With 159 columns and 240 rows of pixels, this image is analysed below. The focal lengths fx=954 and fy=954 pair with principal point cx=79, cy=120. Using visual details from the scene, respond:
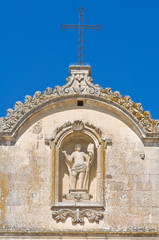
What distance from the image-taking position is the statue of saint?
26703 mm

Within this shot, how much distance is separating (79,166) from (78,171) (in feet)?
0.49

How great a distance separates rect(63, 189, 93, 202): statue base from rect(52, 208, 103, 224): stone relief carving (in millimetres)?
399

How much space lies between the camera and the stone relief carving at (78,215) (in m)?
26.0

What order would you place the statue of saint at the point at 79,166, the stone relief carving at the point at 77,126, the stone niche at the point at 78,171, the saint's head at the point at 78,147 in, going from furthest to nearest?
the saint's head at the point at 78,147 < the stone relief carving at the point at 77,126 < the statue of saint at the point at 79,166 < the stone niche at the point at 78,171

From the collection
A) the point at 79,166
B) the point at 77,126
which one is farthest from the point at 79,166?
the point at 77,126

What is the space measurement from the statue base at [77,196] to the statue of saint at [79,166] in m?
0.13

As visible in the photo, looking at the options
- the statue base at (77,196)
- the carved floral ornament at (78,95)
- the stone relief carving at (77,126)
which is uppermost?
the carved floral ornament at (78,95)

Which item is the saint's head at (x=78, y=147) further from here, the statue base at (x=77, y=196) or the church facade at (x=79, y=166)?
the statue base at (x=77, y=196)

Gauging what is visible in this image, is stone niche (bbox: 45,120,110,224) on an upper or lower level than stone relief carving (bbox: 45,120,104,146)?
lower

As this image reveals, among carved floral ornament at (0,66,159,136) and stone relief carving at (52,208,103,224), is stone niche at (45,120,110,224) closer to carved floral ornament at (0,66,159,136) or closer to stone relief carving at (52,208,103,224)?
stone relief carving at (52,208,103,224)

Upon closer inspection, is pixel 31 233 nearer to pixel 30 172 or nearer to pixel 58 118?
pixel 30 172

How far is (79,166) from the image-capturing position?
88.0ft

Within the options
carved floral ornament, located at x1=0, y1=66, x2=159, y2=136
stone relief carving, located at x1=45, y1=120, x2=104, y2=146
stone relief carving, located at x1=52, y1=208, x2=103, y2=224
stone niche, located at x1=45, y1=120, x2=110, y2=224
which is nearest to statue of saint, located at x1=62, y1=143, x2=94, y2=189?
stone niche, located at x1=45, y1=120, x2=110, y2=224

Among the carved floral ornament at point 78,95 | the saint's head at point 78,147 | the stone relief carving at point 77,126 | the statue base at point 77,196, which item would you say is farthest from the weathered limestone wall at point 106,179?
the saint's head at point 78,147
